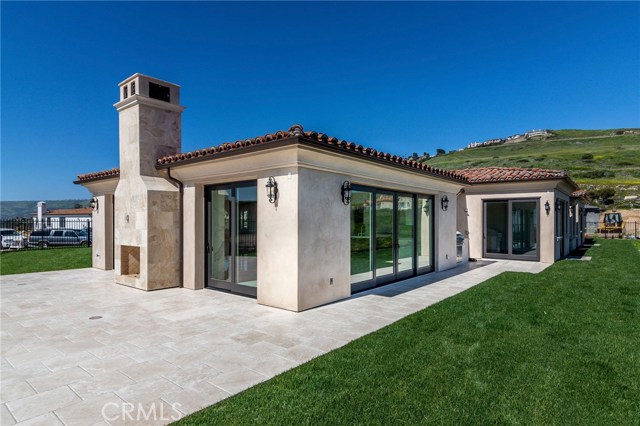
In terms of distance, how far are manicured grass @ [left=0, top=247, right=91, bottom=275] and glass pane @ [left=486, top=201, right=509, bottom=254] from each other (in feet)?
59.4

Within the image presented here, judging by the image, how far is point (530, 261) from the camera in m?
14.6

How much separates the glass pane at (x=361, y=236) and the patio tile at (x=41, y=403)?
6139 millimetres

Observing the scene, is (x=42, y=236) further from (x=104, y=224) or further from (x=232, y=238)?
(x=232, y=238)

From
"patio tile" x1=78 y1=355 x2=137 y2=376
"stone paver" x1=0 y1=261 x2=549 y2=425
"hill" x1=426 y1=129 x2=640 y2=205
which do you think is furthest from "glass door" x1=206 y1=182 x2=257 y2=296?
"hill" x1=426 y1=129 x2=640 y2=205

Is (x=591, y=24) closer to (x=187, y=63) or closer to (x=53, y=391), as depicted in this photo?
(x=187, y=63)

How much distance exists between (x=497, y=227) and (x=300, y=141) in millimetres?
12832

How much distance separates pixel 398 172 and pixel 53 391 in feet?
28.1

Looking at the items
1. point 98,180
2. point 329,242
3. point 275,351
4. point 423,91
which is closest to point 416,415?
point 275,351

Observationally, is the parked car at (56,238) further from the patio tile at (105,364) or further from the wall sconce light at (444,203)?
the wall sconce light at (444,203)

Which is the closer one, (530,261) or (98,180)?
(98,180)

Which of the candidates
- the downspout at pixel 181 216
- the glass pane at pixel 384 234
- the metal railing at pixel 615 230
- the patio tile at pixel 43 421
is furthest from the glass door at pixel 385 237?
the metal railing at pixel 615 230

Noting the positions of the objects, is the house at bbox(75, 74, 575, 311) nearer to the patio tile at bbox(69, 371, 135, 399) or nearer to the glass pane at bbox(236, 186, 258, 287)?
the glass pane at bbox(236, 186, 258, 287)

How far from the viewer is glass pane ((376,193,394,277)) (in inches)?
369

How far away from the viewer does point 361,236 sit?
346 inches
